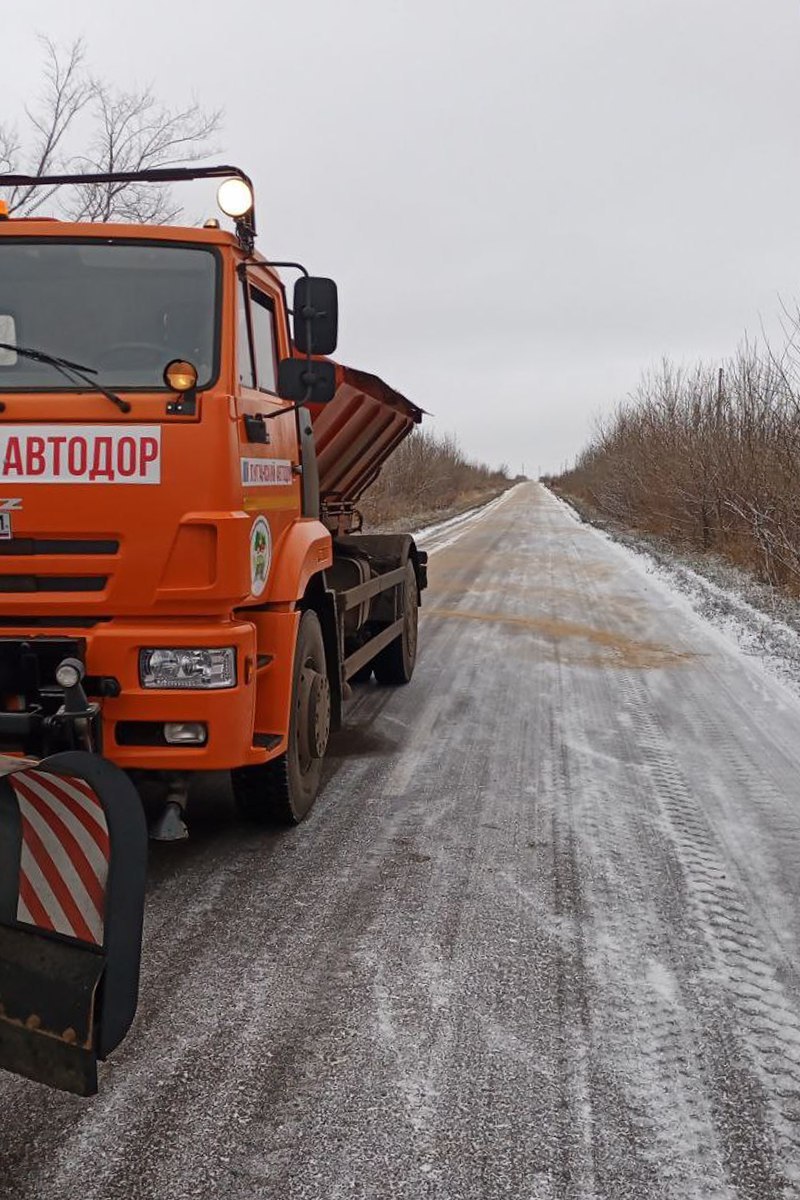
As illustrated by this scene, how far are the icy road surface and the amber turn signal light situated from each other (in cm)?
201

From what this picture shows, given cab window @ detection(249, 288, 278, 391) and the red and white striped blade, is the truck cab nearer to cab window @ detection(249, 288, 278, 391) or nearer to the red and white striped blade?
cab window @ detection(249, 288, 278, 391)

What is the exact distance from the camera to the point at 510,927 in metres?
3.50

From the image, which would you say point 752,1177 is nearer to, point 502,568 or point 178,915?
point 178,915

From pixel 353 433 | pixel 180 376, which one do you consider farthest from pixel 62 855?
pixel 353 433

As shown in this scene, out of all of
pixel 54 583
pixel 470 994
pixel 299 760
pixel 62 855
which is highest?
pixel 54 583

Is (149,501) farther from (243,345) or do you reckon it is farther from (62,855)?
(62,855)

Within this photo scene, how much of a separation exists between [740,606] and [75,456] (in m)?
10.4

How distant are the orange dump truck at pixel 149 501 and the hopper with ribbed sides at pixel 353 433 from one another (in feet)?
6.28

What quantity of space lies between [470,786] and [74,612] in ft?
8.10

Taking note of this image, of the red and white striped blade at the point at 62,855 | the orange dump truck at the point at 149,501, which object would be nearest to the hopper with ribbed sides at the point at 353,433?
the orange dump truck at the point at 149,501

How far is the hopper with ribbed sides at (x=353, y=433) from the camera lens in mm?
6238

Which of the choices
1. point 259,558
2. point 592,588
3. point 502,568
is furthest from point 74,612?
point 502,568

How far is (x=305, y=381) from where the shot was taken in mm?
4184

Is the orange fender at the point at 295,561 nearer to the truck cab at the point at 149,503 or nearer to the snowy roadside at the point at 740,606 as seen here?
the truck cab at the point at 149,503
